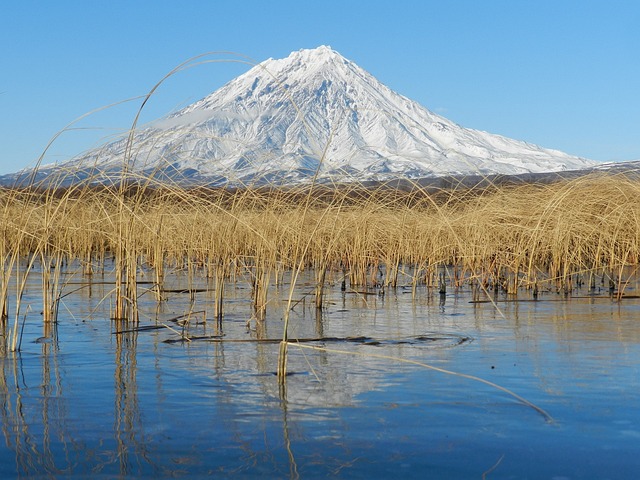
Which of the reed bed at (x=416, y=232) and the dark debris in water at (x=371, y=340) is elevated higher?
the reed bed at (x=416, y=232)

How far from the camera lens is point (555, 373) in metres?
3.54

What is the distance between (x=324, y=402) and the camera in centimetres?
302

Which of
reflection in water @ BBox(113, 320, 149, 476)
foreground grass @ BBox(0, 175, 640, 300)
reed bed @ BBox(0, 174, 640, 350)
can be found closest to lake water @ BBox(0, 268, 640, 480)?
reflection in water @ BBox(113, 320, 149, 476)

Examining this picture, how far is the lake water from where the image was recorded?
91.4 inches

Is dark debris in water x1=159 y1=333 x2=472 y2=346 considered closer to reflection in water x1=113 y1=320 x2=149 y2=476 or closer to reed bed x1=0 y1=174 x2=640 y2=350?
reflection in water x1=113 y1=320 x2=149 y2=476

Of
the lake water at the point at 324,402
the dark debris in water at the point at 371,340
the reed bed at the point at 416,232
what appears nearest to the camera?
the lake water at the point at 324,402

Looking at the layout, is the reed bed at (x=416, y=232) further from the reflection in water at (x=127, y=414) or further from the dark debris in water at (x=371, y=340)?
the reflection in water at (x=127, y=414)

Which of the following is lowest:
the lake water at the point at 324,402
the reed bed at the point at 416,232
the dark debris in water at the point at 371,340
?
the lake water at the point at 324,402

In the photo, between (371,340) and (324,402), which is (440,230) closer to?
(371,340)

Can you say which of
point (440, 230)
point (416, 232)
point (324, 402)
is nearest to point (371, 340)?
point (324, 402)

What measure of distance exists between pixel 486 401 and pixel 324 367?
92 cm

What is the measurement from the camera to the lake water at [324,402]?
2320mm

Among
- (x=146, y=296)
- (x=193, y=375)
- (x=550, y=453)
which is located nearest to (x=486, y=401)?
(x=550, y=453)

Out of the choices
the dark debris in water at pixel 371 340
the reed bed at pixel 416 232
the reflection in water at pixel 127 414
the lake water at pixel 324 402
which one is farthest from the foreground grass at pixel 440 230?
the reflection in water at pixel 127 414
